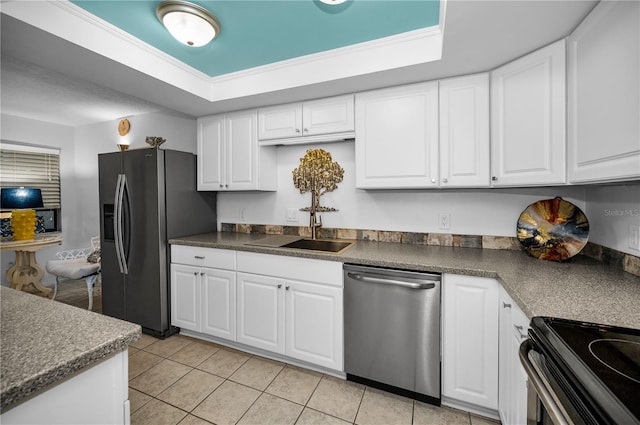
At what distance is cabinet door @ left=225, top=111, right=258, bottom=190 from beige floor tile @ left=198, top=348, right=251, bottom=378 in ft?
4.75

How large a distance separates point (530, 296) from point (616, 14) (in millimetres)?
1163

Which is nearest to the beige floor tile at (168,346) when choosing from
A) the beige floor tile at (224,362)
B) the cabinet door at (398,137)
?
the beige floor tile at (224,362)

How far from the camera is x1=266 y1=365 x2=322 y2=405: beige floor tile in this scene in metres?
1.86

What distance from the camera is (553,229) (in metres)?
1.77

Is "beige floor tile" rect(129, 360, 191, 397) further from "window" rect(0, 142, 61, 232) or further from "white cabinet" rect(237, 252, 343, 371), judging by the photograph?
"window" rect(0, 142, 61, 232)

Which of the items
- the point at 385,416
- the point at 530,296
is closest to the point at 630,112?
the point at 530,296

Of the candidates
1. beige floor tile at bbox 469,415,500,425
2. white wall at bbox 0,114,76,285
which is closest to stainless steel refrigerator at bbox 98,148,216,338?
white wall at bbox 0,114,76,285

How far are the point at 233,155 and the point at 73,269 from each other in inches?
91.3

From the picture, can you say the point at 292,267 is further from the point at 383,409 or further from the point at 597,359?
the point at 597,359

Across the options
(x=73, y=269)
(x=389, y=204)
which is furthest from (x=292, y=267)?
(x=73, y=269)

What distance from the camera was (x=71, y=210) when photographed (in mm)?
4457

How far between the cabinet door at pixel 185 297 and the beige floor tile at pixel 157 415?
30.4 inches

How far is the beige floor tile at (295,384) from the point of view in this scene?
1861 mm

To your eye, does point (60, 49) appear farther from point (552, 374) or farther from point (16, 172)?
point (16, 172)
